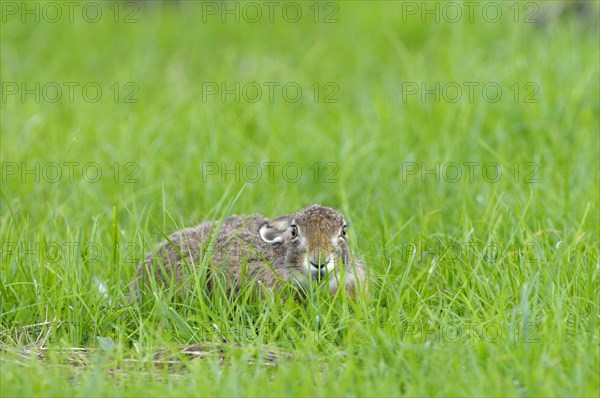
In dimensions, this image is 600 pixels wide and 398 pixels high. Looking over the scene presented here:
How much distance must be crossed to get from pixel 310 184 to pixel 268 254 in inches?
81.5

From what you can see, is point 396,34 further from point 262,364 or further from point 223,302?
point 262,364

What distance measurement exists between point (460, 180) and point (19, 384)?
413cm

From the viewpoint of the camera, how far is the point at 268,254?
20.5 feet

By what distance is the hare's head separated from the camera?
579 centimetres

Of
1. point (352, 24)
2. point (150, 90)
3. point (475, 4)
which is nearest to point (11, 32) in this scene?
point (150, 90)

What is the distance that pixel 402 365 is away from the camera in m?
5.06

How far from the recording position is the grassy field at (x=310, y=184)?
5086 mm
